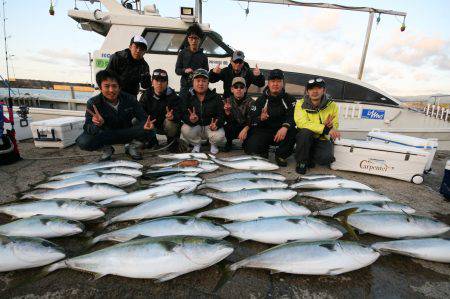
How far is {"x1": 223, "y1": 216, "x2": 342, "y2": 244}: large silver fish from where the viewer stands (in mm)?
2533

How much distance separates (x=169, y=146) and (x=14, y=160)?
3016mm

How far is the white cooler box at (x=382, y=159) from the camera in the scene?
15.0 ft

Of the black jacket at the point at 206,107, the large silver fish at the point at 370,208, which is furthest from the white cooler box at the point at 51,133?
the large silver fish at the point at 370,208

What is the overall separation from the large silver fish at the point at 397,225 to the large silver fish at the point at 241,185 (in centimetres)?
128

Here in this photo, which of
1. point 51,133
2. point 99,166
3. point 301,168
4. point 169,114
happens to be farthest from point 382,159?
point 51,133

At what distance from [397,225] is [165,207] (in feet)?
8.41

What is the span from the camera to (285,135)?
5332 mm

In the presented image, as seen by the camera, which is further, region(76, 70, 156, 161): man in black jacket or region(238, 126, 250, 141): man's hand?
region(238, 126, 250, 141): man's hand

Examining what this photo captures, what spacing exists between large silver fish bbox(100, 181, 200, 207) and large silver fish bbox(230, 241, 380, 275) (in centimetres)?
163

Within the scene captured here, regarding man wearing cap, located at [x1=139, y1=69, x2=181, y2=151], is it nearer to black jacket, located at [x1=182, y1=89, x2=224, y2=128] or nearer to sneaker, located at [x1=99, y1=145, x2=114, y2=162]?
black jacket, located at [x1=182, y1=89, x2=224, y2=128]

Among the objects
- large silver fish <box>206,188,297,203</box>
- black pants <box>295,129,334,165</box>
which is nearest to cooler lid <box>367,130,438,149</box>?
black pants <box>295,129,334,165</box>

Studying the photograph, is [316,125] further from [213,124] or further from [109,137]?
[109,137]

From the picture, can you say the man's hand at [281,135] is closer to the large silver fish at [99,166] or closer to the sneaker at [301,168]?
the sneaker at [301,168]

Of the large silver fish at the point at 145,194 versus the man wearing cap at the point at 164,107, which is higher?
the man wearing cap at the point at 164,107
